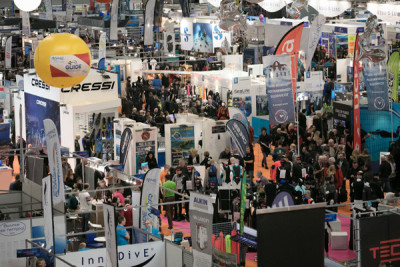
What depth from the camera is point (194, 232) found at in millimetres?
7477

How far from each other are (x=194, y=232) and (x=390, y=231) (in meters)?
2.55

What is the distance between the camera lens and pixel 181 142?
666 inches

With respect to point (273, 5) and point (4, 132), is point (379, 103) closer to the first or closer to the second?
point (4, 132)

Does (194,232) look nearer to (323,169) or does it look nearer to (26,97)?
(323,169)

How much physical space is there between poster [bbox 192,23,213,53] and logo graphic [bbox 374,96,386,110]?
14.0m

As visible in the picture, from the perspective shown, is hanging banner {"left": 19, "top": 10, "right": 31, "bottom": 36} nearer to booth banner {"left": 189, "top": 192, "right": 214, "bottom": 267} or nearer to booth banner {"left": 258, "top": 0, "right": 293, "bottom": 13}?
booth banner {"left": 258, "top": 0, "right": 293, "bottom": 13}

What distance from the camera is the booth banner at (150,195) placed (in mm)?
9570

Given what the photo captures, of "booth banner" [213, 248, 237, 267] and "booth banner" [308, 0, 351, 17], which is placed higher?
"booth banner" [308, 0, 351, 17]

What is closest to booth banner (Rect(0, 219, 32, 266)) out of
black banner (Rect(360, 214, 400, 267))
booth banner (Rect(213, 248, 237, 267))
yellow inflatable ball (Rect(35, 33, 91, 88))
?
yellow inflatable ball (Rect(35, 33, 91, 88))

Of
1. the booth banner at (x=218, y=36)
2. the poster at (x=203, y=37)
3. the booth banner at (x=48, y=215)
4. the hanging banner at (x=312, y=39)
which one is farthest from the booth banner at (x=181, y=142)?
the poster at (x=203, y=37)

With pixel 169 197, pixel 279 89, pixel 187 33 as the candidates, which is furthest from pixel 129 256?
pixel 187 33

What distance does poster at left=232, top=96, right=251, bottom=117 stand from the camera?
20375mm

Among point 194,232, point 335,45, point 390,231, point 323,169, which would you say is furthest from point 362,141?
point 335,45

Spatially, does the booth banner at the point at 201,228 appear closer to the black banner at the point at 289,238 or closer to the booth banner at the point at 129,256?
the black banner at the point at 289,238
